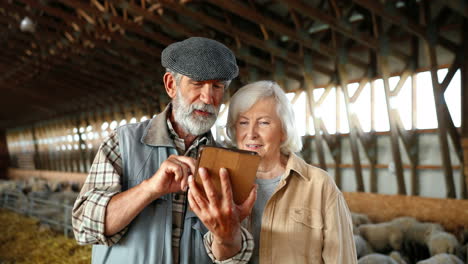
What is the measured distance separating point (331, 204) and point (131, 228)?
0.84 metres

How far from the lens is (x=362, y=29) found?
8.16 m

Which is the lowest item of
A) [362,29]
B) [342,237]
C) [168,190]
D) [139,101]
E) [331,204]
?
[342,237]

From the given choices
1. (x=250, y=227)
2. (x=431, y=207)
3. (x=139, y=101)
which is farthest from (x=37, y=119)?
(x=250, y=227)

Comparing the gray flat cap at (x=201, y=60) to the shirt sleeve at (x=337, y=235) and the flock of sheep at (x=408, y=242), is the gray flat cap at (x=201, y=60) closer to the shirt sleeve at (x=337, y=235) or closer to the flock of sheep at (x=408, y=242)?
→ the shirt sleeve at (x=337, y=235)

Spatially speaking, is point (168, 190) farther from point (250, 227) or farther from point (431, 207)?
point (431, 207)

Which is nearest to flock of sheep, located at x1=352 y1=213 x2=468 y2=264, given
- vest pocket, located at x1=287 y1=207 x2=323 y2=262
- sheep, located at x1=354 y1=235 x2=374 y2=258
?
sheep, located at x1=354 y1=235 x2=374 y2=258

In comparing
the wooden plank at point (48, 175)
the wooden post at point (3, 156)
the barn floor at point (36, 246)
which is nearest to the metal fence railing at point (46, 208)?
the barn floor at point (36, 246)

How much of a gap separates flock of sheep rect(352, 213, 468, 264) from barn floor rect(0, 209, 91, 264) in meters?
4.04

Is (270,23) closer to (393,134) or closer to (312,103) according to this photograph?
(312,103)

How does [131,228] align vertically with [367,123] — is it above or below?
below

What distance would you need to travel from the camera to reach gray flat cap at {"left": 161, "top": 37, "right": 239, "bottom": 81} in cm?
142

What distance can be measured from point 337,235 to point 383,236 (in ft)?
14.4

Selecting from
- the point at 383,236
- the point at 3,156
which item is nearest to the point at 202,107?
the point at 383,236

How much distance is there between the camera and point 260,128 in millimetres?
1726
